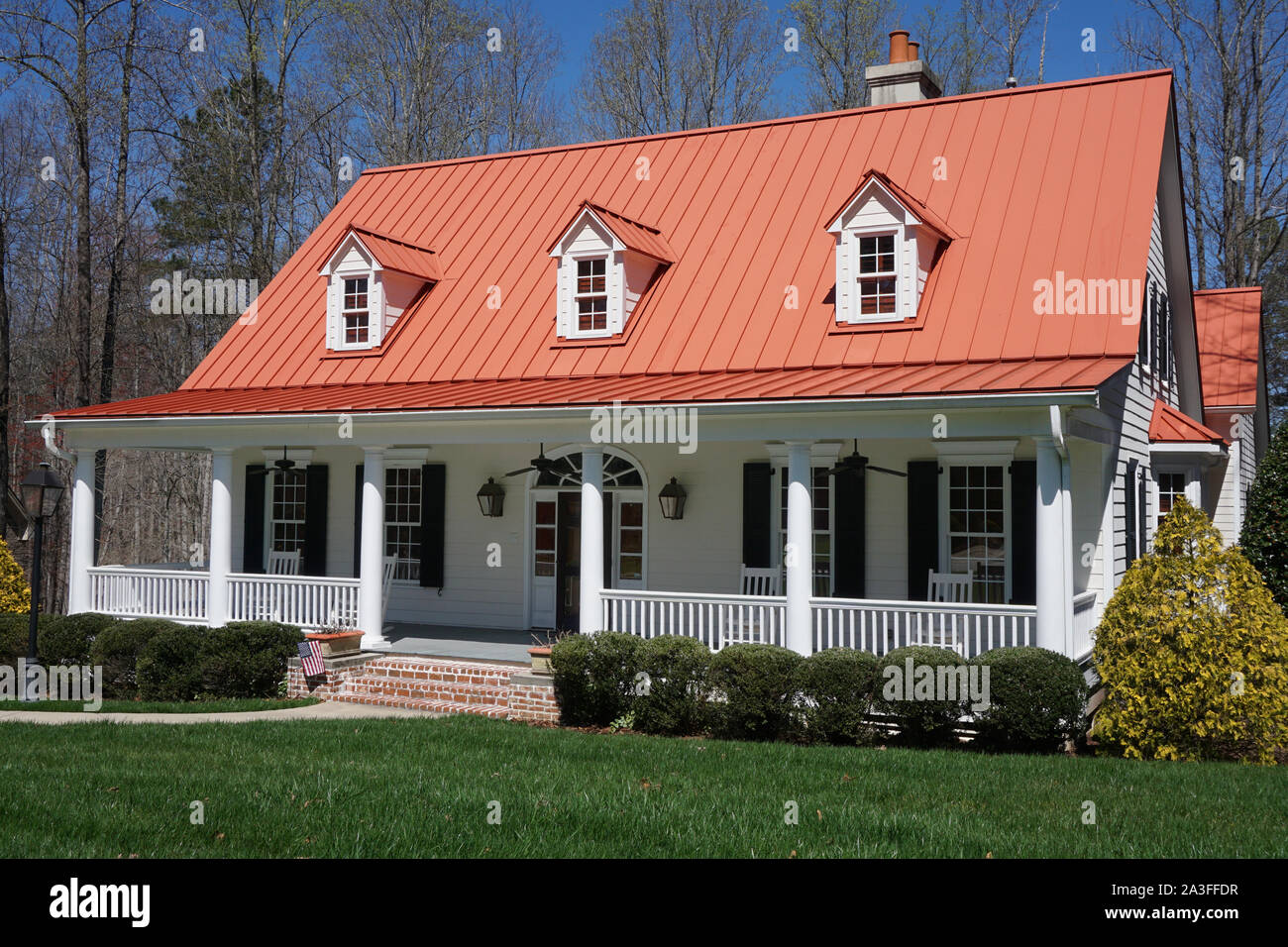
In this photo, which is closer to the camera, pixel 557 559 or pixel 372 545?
pixel 372 545

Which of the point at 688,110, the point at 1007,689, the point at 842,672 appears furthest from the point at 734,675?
the point at 688,110

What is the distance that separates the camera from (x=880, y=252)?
1517 centimetres

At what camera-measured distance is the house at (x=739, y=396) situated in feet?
43.2

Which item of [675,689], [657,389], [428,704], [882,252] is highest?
[882,252]

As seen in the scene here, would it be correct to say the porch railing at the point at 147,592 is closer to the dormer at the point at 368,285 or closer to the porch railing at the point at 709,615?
the dormer at the point at 368,285

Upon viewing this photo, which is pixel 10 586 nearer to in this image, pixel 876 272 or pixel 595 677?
pixel 595 677

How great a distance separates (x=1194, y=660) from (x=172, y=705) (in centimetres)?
1124

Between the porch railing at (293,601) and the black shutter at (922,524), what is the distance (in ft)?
24.6

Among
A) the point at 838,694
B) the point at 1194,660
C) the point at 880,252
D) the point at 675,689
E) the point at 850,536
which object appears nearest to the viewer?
the point at 1194,660

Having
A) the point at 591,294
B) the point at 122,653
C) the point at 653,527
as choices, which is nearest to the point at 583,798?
the point at 653,527

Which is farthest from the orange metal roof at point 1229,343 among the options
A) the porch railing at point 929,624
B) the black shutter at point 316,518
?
the black shutter at point 316,518

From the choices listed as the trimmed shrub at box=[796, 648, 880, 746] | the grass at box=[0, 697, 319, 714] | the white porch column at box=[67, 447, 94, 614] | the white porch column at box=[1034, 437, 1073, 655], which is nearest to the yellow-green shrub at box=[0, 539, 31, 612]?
the white porch column at box=[67, 447, 94, 614]
